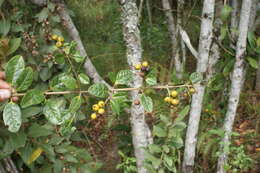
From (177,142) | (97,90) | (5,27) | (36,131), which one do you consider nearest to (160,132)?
(177,142)

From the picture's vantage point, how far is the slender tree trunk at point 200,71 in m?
1.25

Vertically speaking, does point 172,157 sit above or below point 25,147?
below

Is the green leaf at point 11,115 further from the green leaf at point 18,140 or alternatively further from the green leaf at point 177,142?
the green leaf at point 177,142

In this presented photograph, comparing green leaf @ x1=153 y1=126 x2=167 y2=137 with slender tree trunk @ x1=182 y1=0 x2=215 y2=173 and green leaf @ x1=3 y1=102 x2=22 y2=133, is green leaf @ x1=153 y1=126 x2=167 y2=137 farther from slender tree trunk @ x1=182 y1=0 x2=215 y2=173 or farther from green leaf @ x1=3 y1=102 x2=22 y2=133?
green leaf @ x1=3 y1=102 x2=22 y2=133

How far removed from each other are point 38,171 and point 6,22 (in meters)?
0.84

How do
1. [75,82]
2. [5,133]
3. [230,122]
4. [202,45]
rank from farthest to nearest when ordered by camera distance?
[230,122], [202,45], [5,133], [75,82]

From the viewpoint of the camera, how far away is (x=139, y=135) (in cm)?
148

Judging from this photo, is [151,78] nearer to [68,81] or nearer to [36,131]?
[68,81]

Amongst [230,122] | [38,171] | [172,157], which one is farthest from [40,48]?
[230,122]

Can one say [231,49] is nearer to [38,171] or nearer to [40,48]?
[40,48]

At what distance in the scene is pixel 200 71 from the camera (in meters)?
1.34

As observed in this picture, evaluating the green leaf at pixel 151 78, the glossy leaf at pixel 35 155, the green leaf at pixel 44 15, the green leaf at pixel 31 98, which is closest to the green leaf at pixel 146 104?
the green leaf at pixel 151 78

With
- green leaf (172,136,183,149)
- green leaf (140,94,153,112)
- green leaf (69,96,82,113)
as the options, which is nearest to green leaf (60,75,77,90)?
green leaf (69,96,82,113)

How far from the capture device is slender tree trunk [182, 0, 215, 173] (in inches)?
49.1
